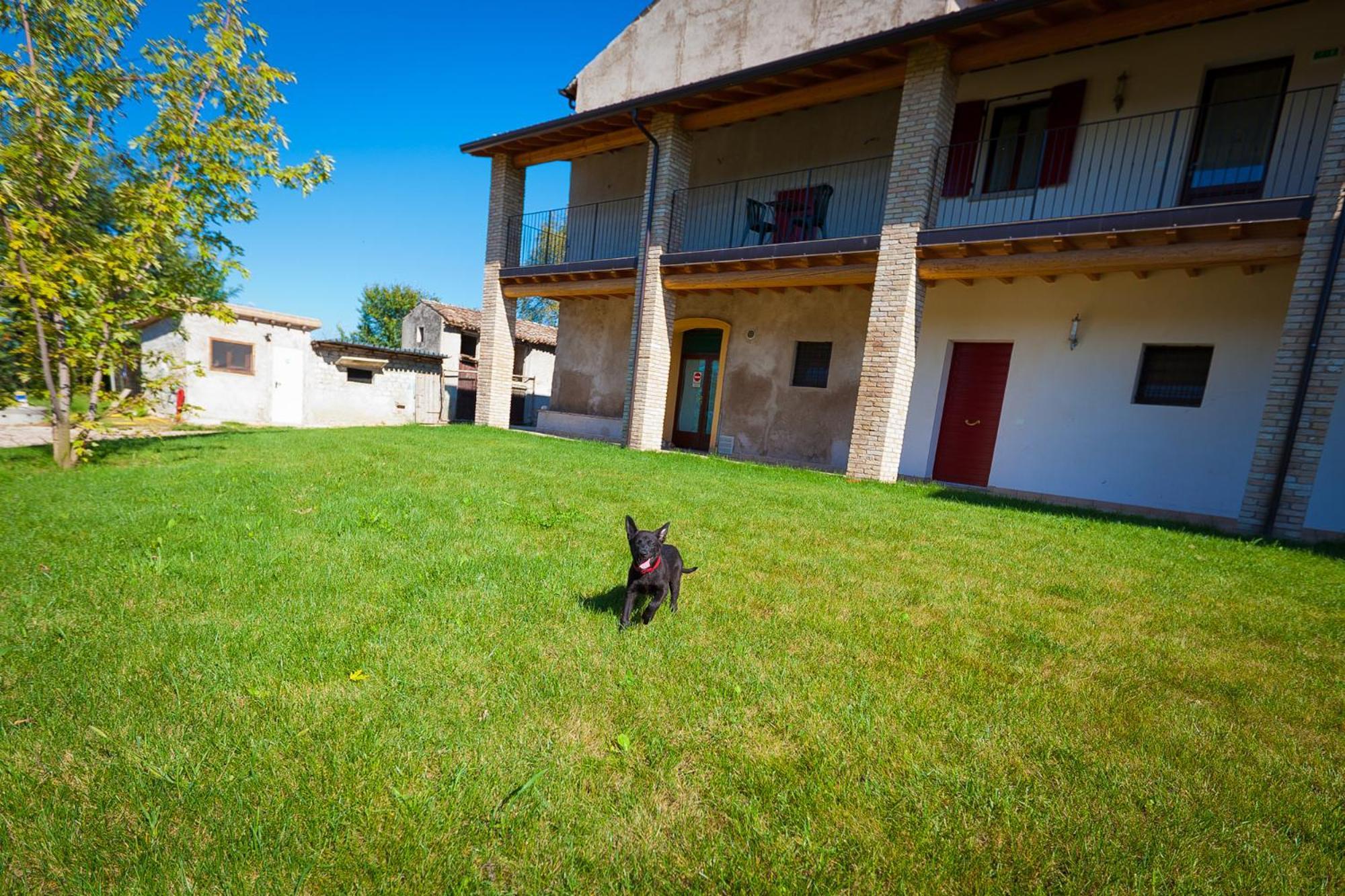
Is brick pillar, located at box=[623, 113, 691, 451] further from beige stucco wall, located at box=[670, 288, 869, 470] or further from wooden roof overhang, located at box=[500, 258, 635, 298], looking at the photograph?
beige stucco wall, located at box=[670, 288, 869, 470]

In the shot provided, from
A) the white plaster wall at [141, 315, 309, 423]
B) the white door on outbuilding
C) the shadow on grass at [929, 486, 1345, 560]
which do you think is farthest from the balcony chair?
the white plaster wall at [141, 315, 309, 423]

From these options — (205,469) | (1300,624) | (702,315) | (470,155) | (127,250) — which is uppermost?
(470,155)

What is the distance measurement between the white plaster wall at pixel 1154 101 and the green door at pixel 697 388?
6.25 metres

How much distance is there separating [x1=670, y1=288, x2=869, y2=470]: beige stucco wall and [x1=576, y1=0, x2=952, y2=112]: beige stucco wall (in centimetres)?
517

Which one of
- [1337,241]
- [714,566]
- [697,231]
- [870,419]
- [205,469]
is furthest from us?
[697,231]

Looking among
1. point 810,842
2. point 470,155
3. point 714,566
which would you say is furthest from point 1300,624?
point 470,155

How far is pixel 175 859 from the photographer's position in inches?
60.4

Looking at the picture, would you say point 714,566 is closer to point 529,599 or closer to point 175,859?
point 529,599

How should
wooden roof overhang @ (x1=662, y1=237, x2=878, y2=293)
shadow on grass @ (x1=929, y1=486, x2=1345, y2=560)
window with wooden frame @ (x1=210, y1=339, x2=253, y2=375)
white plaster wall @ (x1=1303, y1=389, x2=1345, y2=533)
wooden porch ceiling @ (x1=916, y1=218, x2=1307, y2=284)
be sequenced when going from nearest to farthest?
shadow on grass @ (x1=929, y1=486, x2=1345, y2=560), wooden porch ceiling @ (x1=916, y1=218, x2=1307, y2=284), white plaster wall @ (x1=1303, y1=389, x2=1345, y2=533), wooden roof overhang @ (x1=662, y1=237, x2=878, y2=293), window with wooden frame @ (x1=210, y1=339, x2=253, y2=375)

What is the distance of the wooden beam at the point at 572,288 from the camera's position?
42.8 ft

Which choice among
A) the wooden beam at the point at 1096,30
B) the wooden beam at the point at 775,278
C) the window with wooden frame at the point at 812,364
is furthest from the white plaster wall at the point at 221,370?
the wooden beam at the point at 1096,30

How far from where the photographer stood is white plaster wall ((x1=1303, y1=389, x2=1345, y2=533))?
297 inches

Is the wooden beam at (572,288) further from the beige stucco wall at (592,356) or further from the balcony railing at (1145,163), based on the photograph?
the balcony railing at (1145,163)

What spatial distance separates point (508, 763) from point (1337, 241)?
33.3ft
